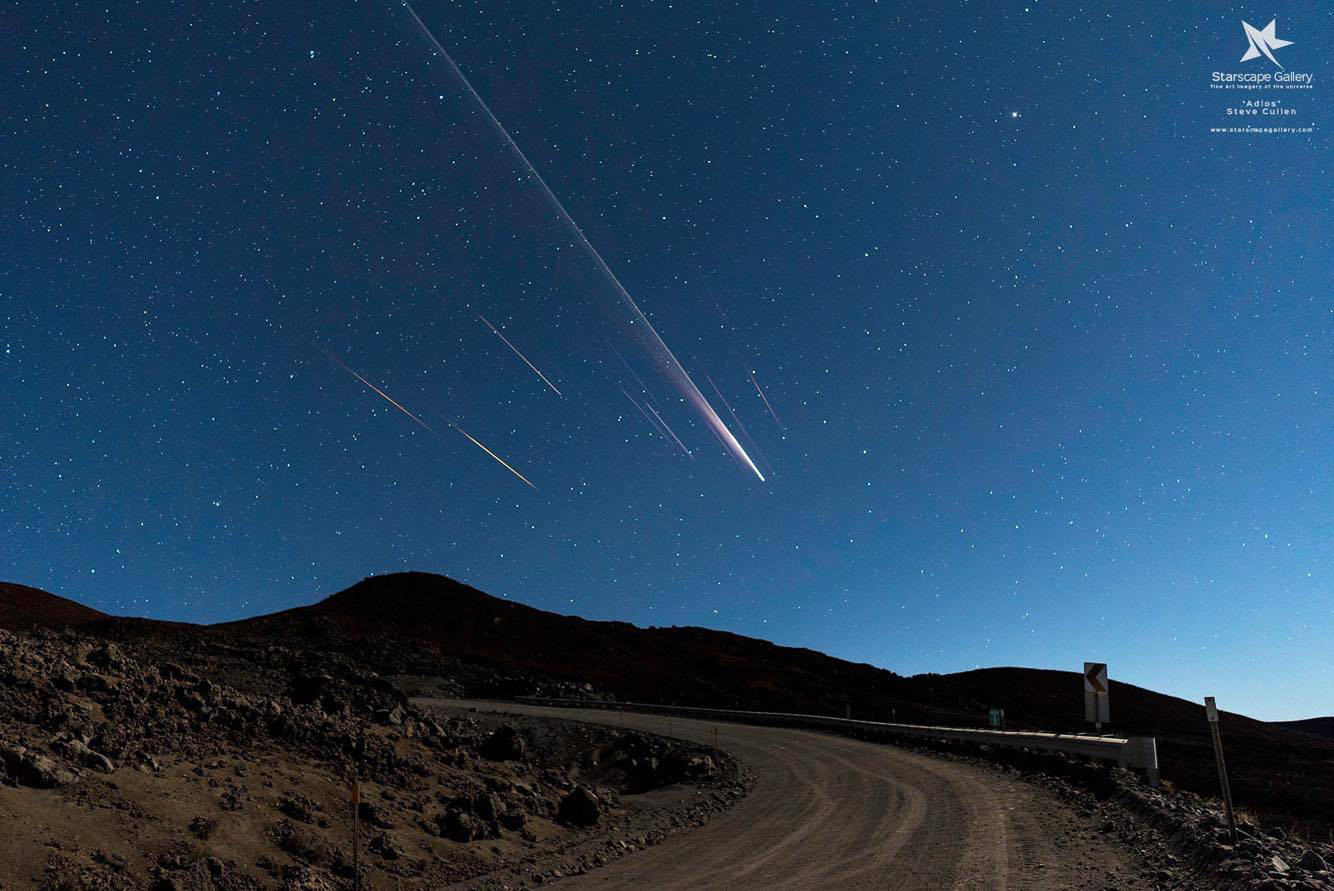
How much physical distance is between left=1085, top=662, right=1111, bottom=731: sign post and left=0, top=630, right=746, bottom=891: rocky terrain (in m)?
8.75

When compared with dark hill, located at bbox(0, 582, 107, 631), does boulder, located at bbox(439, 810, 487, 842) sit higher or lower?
lower

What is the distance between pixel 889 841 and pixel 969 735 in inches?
528

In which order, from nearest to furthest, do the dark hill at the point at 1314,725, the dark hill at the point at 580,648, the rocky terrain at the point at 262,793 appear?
the rocky terrain at the point at 262,793
the dark hill at the point at 580,648
the dark hill at the point at 1314,725

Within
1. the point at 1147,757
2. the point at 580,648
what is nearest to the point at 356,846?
the point at 1147,757

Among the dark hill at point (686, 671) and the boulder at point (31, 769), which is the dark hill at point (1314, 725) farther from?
the boulder at point (31, 769)

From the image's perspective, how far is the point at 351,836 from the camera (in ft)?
44.0

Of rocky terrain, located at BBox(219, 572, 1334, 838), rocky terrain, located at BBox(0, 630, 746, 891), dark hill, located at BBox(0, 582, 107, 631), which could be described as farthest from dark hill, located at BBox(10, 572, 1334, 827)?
rocky terrain, located at BBox(0, 630, 746, 891)

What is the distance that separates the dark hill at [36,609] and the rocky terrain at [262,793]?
81.5 m

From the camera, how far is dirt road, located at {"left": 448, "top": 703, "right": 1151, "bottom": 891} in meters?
Answer: 11.3

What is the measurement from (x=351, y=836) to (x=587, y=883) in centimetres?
405

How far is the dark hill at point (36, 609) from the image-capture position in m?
83.1

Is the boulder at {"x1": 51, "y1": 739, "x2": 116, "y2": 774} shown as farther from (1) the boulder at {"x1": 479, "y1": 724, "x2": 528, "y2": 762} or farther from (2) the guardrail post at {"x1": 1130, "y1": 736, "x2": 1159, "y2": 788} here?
(2) the guardrail post at {"x1": 1130, "y1": 736, "x2": 1159, "y2": 788}

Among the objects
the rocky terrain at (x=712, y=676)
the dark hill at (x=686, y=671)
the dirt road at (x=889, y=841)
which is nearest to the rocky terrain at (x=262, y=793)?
the dirt road at (x=889, y=841)

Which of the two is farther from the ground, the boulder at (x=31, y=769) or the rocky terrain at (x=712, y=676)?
the rocky terrain at (x=712, y=676)
